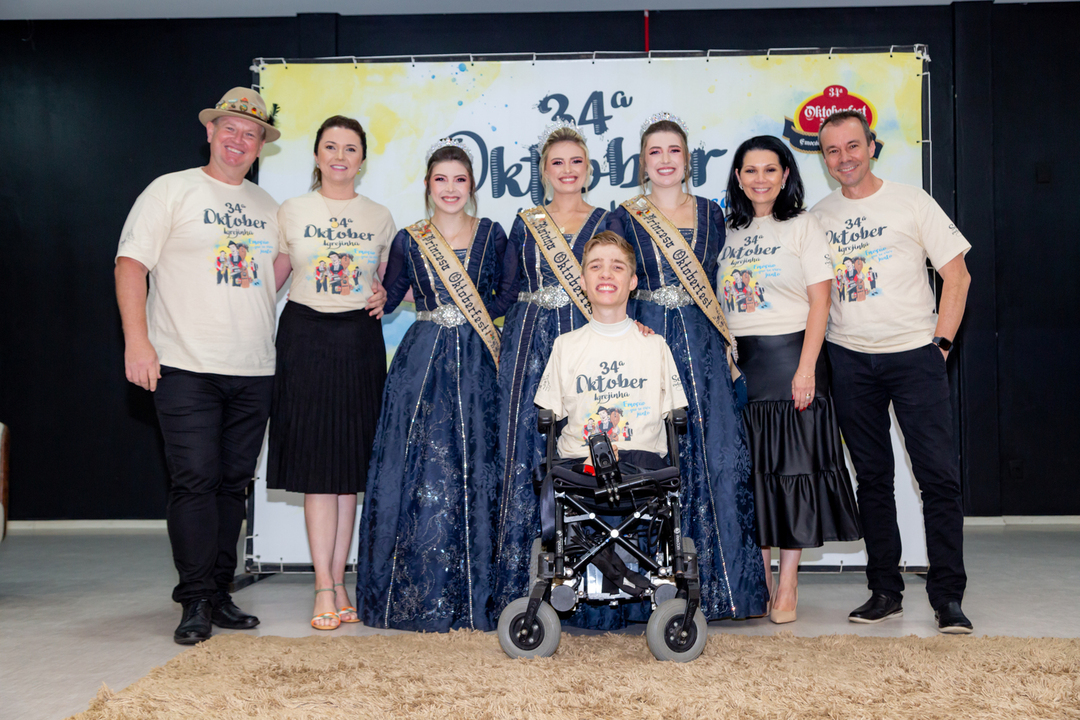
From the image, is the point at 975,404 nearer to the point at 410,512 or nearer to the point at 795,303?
the point at 795,303

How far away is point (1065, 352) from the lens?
454 centimetres

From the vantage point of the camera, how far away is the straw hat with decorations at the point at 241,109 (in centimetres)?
250

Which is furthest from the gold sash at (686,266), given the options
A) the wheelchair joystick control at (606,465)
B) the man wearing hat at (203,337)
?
the man wearing hat at (203,337)

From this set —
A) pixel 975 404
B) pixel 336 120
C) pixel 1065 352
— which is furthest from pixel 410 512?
pixel 1065 352

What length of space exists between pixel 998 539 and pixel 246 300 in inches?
145

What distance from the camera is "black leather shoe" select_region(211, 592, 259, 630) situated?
2.48m

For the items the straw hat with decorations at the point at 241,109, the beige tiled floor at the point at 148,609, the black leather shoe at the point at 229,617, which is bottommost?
the beige tiled floor at the point at 148,609

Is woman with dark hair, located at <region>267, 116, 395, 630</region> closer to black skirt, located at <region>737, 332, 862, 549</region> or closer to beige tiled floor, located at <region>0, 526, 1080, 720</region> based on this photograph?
beige tiled floor, located at <region>0, 526, 1080, 720</region>

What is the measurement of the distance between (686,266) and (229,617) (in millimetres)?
1744

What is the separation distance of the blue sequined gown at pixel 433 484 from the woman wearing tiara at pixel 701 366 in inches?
21.5

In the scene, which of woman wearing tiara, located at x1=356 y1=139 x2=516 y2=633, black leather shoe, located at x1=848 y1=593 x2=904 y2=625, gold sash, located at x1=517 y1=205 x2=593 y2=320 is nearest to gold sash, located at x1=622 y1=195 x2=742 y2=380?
gold sash, located at x1=517 y1=205 x2=593 y2=320

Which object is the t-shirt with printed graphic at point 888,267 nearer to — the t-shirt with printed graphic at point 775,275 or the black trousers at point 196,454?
the t-shirt with printed graphic at point 775,275

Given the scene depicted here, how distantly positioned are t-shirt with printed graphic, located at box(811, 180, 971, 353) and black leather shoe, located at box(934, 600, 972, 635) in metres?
0.76

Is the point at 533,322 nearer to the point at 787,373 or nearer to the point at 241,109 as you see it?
the point at 787,373
